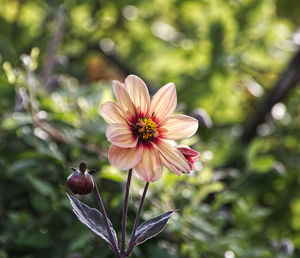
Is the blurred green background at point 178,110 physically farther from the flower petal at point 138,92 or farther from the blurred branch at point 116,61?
the flower petal at point 138,92

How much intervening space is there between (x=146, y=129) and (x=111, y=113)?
7 cm

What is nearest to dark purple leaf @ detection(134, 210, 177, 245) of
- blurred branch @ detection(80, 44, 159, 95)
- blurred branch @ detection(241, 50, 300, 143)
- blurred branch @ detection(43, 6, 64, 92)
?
blurred branch @ detection(43, 6, 64, 92)

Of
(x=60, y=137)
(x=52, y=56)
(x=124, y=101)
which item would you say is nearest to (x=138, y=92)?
(x=124, y=101)

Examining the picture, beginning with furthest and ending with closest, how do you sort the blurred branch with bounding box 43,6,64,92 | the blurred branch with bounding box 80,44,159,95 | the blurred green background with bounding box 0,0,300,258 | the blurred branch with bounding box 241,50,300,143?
the blurred branch with bounding box 80,44,159,95
the blurred branch with bounding box 241,50,300,143
the blurred branch with bounding box 43,6,64,92
the blurred green background with bounding box 0,0,300,258

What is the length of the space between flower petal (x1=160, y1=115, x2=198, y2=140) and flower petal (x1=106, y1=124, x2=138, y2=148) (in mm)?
58

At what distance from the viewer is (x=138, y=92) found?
66 centimetres

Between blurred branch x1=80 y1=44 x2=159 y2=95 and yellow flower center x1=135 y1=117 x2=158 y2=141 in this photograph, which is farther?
blurred branch x1=80 y1=44 x2=159 y2=95

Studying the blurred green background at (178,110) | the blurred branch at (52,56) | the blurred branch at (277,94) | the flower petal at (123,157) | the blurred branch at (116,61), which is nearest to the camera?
the flower petal at (123,157)

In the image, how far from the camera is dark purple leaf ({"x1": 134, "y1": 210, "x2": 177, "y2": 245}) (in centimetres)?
62

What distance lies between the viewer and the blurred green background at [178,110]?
97 centimetres

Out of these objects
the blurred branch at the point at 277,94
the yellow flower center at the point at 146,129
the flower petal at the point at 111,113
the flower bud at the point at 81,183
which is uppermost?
the flower petal at the point at 111,113

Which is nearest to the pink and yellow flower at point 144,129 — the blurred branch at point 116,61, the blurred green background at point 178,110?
the blurred green background at point 178,110

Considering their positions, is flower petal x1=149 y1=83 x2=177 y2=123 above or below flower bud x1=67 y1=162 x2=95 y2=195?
above

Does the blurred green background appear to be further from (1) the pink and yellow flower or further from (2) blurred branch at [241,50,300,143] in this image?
(1) the pink and yellow flower
